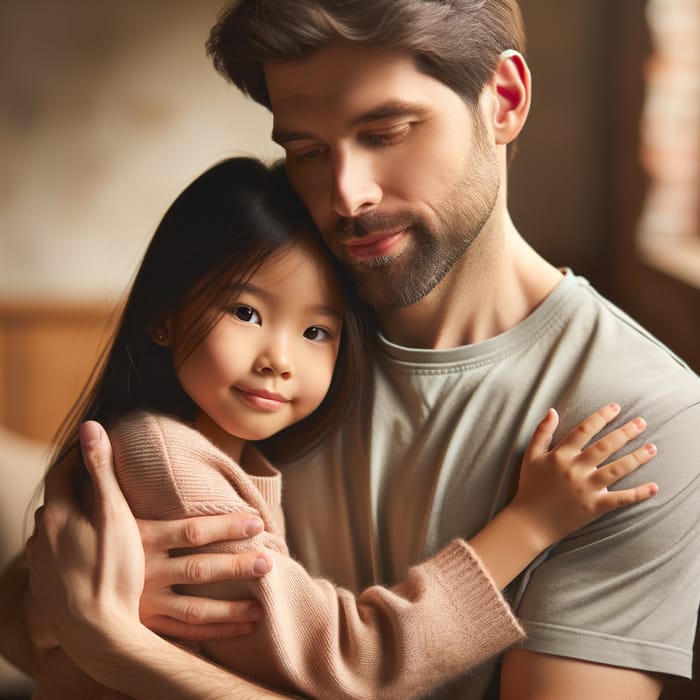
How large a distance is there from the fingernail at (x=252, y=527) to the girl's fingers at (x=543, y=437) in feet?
1.15

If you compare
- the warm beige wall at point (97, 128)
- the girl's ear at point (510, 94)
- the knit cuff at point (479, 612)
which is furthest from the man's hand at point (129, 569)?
the warm beige wall at point (97, 128)

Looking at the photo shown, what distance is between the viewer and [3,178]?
12.6 feet

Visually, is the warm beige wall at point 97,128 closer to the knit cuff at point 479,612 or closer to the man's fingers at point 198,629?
the man's fingers at point 198,629

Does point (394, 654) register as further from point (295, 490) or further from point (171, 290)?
point (171, 290)

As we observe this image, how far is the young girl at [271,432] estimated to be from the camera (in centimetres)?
122

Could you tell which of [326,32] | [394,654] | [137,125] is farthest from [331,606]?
[137,125]

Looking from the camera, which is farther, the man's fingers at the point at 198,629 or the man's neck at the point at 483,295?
the man's neck at the point at 483,295

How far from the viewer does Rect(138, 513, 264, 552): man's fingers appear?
124 cm

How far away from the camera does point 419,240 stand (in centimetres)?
134

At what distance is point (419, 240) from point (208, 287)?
290mm

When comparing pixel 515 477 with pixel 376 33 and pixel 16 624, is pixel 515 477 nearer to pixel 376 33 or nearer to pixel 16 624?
pixel 376 33

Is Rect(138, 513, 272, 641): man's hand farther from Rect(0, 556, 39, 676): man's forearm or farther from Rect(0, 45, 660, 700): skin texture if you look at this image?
Rect(0, 556, 39, 676): man's forearm

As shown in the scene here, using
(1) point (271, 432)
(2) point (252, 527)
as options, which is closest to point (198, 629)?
(2) point (252, 527)

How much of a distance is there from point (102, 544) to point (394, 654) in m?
0.39
